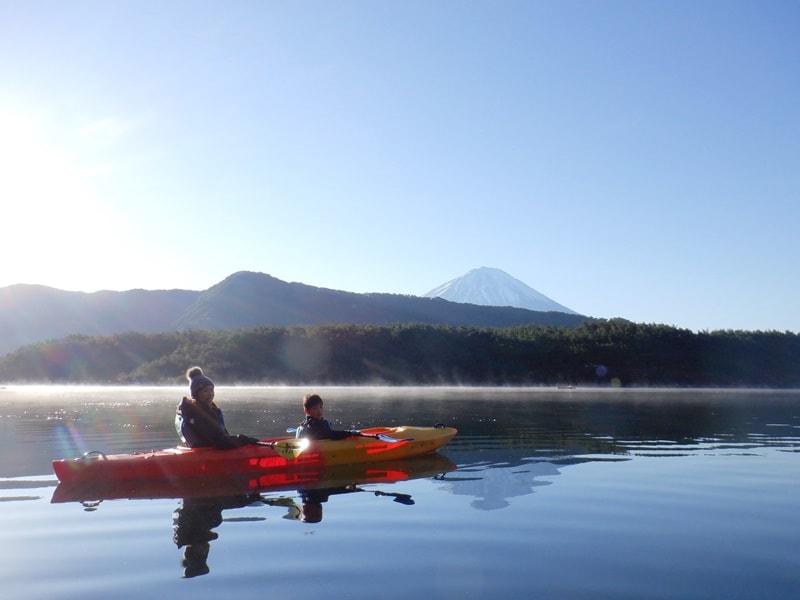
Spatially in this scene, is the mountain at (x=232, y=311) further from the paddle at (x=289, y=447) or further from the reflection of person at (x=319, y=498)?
the reflection of person at (x=319, y=498)

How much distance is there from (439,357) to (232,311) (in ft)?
291

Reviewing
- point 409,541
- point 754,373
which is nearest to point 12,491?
point 409,541

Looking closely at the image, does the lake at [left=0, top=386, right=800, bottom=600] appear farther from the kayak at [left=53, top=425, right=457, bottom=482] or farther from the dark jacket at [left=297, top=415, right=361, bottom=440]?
the dark jacket at [left=297, top=415, right=361, bottom=440]

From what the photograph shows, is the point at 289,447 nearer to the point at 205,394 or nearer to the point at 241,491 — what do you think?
the point at 241,491

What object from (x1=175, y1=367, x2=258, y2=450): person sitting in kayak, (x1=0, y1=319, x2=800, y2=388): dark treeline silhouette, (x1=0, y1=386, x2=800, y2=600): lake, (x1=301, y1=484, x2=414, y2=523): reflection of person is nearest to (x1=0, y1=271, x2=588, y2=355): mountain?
(x1=0, y1=319, x2=800, y2=388): dark treeline silhouette

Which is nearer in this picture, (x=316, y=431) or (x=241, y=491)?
(x=241, y=491)

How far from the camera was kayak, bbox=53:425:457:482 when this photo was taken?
1192 cm

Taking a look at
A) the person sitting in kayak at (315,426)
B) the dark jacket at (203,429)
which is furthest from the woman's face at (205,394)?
the person sitting in kayak at (315,426)

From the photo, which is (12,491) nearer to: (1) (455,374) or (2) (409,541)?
(2) (409,541)

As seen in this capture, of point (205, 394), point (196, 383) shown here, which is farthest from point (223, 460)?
point (196, 383)

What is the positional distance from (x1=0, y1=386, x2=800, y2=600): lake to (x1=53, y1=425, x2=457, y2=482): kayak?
1.47ft

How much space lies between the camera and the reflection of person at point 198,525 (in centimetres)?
746

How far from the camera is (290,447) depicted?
42.6 feet

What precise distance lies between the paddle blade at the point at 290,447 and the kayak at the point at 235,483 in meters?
0.28
